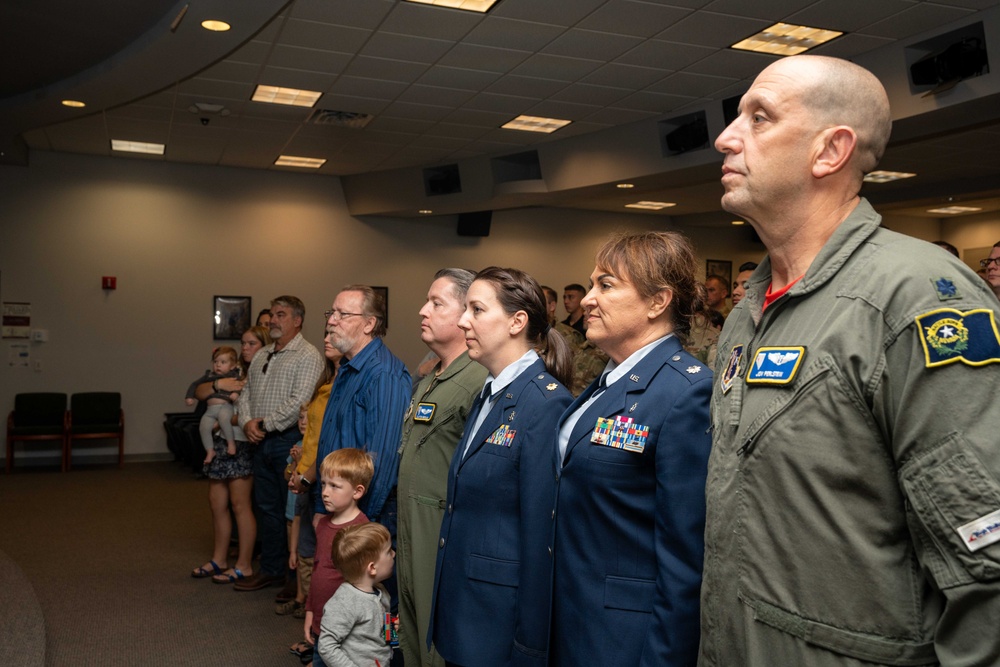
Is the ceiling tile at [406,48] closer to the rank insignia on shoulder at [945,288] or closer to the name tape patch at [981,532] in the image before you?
the rank insignia on shoulder at [945,288]

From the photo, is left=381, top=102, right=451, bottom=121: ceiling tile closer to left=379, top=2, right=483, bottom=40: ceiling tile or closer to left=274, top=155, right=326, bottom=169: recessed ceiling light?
left=379, top=2, right=483, bottom=40: ceiling tile

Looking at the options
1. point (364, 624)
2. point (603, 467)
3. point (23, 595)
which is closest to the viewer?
point (603, 467)

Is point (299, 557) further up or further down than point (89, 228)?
further down

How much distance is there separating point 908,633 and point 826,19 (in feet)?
17.7

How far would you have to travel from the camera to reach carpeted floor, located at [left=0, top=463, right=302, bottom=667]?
409 centimetres

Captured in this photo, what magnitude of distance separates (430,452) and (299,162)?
8.48 m

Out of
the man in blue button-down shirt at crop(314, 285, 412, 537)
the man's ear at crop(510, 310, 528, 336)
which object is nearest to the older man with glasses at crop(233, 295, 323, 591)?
the man in blue button-down shirt at crop(314, 285, 412, 537)

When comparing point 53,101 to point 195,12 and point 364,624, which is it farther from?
point 364,624

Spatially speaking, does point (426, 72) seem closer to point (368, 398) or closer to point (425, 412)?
point (368, 398)

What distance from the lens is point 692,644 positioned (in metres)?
1.58

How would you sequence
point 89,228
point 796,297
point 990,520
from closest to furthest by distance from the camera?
1. point 990,520
2. point 796,297
3. point 89,228

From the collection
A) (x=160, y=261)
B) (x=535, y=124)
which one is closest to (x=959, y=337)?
(x=535, y=124)

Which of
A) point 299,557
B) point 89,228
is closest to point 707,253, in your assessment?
point 89,228

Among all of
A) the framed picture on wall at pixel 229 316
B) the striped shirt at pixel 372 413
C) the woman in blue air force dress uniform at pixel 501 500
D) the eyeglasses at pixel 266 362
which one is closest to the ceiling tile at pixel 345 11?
the eyeglasses at pixel 266 362
